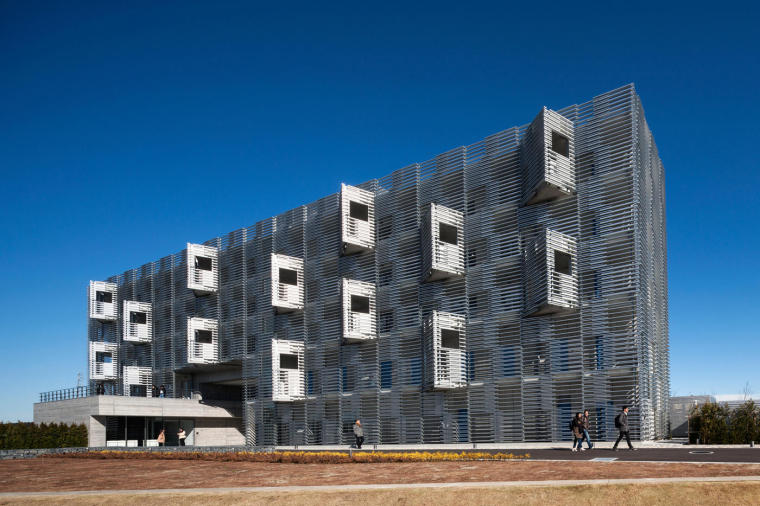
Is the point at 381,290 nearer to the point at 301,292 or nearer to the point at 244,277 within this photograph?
the point at 301,292

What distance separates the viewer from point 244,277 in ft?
163

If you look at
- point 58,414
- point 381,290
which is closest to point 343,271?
point 381,290

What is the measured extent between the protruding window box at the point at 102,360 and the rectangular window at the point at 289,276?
941 inches

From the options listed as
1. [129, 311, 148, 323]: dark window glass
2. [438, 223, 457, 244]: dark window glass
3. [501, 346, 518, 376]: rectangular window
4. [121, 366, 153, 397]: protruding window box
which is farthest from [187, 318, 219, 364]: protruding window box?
[501, 346, 518, 376]: rectangular window

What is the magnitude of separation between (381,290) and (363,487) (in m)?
27.5

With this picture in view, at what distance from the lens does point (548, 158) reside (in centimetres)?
3128

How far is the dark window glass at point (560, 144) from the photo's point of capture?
32.9m

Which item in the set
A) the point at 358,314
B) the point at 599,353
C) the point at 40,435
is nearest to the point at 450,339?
the point at 358,314

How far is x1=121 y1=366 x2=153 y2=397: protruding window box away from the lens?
55.8 meters

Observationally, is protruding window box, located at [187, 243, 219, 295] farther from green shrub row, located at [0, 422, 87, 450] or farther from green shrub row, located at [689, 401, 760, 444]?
green shrub row, located at [689, 401, 760, 444]

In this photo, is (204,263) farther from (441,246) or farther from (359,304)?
(441,246)

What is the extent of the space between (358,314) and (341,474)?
23437mm

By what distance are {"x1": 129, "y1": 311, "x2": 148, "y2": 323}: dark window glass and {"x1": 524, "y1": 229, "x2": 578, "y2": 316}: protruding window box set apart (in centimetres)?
3617

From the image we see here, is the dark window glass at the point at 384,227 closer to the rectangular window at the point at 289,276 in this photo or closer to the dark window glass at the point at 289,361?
the rectangular window at the point at 289,276
